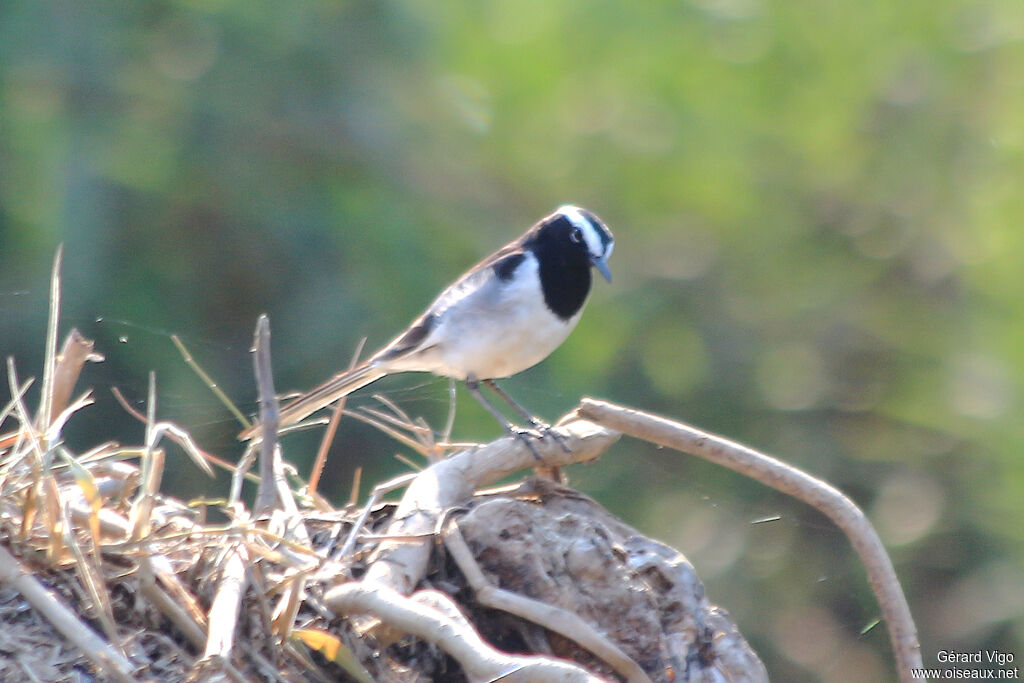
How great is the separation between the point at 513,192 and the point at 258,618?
436 centimetres

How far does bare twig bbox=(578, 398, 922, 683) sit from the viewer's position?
219 centimetres

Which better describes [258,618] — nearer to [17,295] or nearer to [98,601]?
[98,601]

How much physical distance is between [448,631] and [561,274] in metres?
1.94

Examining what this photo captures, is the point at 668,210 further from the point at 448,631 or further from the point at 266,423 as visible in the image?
the point at 448,631

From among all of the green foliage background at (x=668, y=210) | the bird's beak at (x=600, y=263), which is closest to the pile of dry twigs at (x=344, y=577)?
the bird's beak at (x=600, y=263)

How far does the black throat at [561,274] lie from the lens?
348 centimetres

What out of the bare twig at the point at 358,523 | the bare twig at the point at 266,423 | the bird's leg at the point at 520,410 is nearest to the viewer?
the bare twig at the point at 266,423

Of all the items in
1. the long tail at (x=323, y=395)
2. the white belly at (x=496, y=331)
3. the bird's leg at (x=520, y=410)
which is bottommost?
the bird's leg at (x=520, y=410)

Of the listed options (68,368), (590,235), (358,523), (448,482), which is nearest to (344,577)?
(358,523)

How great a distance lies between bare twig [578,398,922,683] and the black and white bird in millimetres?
1071

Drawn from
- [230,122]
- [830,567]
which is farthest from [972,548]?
[230,122]

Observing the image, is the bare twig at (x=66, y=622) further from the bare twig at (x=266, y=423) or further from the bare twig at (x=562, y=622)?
the bare twig at (x=562, y=622)

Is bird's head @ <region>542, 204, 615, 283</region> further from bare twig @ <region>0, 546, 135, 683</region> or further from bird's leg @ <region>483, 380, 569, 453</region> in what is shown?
bare twig @ <region>0, 546, 135, 683</region>

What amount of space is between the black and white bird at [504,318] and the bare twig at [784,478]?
42.2 inches
